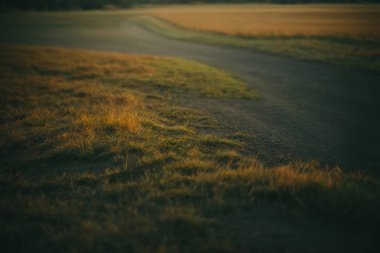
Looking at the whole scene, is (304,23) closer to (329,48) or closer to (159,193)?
(329,48)

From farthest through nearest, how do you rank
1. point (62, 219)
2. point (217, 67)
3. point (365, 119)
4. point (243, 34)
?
point (243, 34), point (217, 67), point (365, 119), point (62, 219)

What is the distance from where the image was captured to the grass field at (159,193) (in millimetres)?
3082

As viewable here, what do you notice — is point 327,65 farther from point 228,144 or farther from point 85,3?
point 85,3

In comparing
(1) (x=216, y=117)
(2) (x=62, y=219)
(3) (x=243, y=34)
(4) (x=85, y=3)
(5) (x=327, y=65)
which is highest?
(4) (x=85, y=3)

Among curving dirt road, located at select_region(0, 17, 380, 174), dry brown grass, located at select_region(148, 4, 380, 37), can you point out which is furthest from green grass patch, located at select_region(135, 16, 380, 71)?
dry brown grass, located at select_region(148, 4, 380, 37)

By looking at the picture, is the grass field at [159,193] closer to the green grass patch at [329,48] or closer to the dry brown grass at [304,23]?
the green grass patch at [329,48]

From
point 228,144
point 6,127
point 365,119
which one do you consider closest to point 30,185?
point 6,127

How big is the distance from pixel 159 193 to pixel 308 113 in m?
5.88

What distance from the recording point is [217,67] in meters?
14.8

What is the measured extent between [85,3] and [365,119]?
A: 99476 mm

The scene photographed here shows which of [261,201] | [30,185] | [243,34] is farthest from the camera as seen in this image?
[243,34]

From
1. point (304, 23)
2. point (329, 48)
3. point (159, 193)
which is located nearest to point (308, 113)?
point (159, 193)

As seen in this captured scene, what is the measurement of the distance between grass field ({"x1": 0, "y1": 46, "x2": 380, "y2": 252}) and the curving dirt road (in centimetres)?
66

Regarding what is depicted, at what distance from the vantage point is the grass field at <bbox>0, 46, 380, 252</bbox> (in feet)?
10.1
